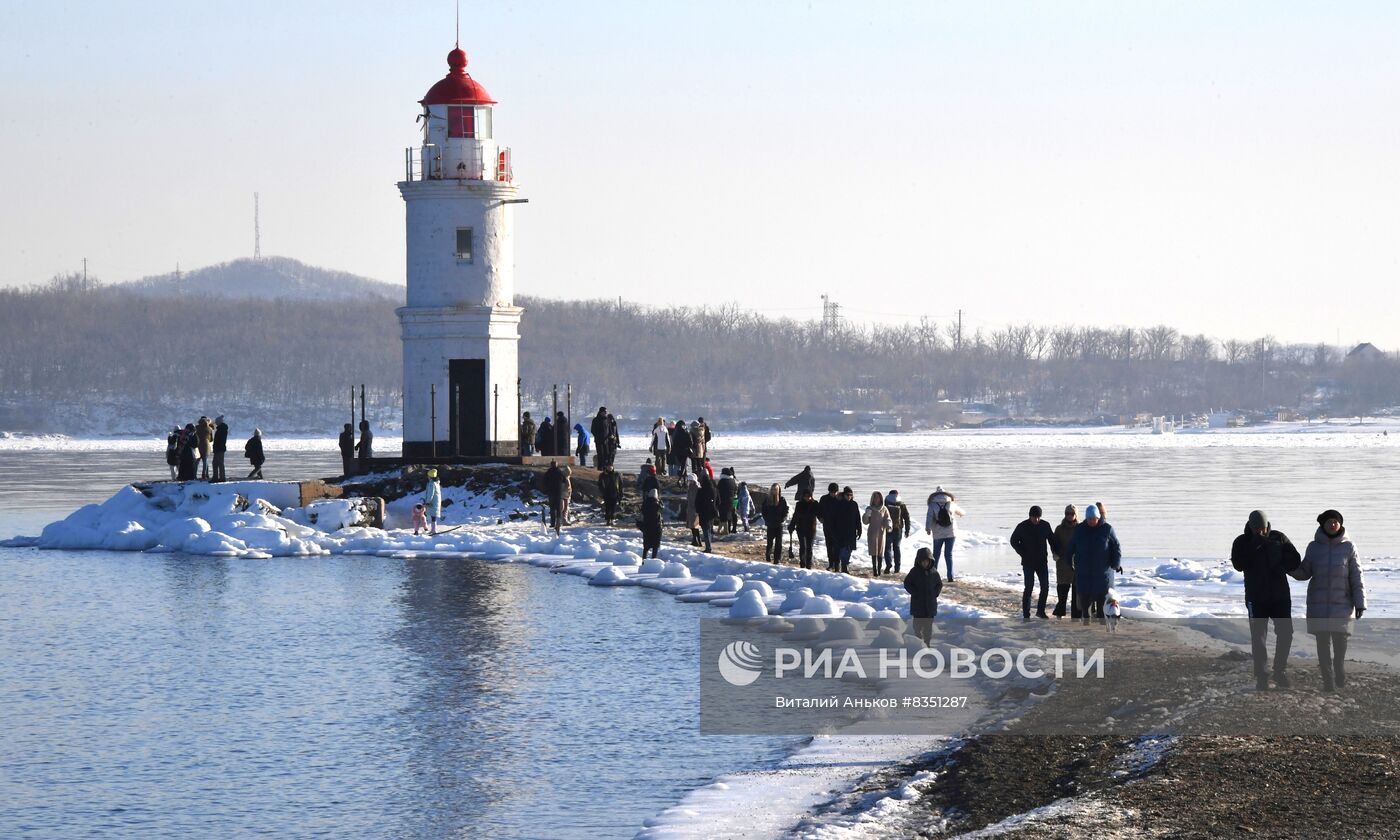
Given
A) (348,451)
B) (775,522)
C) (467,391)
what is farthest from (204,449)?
(775,522)

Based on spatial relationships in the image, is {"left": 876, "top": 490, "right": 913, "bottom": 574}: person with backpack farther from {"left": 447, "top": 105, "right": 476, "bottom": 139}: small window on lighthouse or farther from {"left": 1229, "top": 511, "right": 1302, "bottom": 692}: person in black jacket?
{"left": 447, "top": 105, "right": 476, "bottom": 139}: small window on lighthouse

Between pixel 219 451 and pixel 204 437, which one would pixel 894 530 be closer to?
pixel 219 451

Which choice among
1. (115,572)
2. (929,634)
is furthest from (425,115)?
(929,634)

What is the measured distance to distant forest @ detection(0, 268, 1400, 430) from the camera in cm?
15638

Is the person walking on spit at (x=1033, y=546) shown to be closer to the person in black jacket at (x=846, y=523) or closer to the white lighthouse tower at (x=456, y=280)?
the person in black jacket at (x=846, y=523)

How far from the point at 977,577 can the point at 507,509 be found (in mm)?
11665

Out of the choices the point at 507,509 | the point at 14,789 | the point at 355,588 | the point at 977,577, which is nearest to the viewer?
the point at 14,789

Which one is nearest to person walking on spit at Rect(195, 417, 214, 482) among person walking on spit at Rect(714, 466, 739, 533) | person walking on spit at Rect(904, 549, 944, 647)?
person walking on spit at Rect(714, 466, 739, 533)

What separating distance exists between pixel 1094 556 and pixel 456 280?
22828 mm

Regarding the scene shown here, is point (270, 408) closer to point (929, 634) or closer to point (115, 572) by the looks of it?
point (115, 572)

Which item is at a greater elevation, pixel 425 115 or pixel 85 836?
pixel 425 115

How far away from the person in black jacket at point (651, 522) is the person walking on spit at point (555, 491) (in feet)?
14.3

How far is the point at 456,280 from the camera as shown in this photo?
1495 inches

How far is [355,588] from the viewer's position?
25.5 metres
